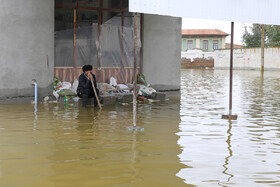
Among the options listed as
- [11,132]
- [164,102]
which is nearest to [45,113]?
[11,132]

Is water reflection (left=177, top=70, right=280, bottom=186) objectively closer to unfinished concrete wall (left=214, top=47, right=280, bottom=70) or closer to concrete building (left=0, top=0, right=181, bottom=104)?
concrete building (left=0, top=0, right=181, bottom=104)

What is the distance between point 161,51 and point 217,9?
5.77 metres

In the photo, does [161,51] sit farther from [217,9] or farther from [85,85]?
[217,9]

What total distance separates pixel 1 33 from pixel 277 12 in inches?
269

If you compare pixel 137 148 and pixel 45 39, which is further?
pixel 45 39

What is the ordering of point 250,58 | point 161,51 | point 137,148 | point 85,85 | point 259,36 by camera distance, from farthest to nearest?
point 259,36, point 250,58, point 161,51, point 85,85, point 137,148

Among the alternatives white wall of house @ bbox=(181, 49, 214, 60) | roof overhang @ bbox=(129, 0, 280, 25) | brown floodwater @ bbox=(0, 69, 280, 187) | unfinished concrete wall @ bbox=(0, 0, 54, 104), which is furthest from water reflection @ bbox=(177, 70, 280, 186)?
white wall of house @ bbox=(181, 49, 214, 60)

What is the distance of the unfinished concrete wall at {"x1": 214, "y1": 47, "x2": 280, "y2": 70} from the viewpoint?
42.1m

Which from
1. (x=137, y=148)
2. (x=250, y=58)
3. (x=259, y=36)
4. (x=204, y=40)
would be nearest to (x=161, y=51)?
(x=137, y=148)

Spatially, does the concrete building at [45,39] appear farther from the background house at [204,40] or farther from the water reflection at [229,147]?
the background house at [204,40]

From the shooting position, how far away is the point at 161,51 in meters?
14.2

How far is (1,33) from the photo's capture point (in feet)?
35.8

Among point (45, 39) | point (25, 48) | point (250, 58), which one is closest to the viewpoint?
point (25, 48)

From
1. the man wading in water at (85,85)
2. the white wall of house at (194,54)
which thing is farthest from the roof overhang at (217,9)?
the white wall of house at (194,54)
